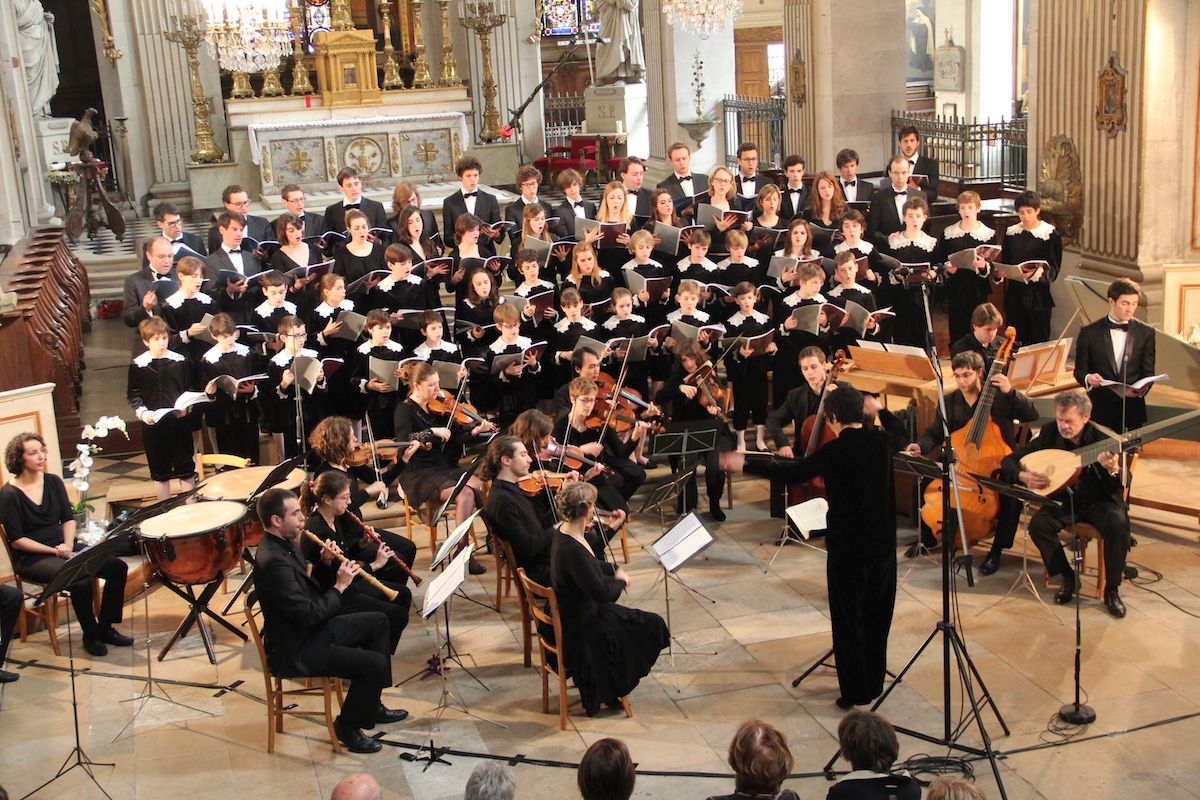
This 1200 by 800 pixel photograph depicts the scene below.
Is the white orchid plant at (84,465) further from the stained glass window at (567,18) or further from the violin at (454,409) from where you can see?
the stained glass window at (567,18)

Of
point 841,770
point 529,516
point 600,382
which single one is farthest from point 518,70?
point 841,770

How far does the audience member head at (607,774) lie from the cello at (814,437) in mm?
3187

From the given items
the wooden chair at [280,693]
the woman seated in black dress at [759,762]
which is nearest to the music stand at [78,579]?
the wooden chair at [280,693]

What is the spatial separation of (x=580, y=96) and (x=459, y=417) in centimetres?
1497

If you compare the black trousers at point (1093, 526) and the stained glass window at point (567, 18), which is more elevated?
the stained glass window at point (567, 18)

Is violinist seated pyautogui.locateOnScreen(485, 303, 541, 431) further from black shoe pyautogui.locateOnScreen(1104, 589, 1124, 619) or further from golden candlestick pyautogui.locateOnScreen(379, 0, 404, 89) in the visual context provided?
golden candlestick pyautogui.locateOnScreen(379, 0, 404, 89)

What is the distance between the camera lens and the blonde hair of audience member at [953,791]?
3.54 m

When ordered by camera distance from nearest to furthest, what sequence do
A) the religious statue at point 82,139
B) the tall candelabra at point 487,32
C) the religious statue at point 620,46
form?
the religious statue at point 82,139 < the religious statue at point 620,46 < the tall candelabra at point 487,32

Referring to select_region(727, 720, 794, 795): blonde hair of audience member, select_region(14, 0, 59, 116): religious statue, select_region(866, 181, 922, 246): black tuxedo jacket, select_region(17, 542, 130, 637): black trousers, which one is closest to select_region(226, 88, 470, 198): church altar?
select_region(14, 0, 59, 116): religious statue

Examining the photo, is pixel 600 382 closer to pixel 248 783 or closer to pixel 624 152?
pixel 248 783

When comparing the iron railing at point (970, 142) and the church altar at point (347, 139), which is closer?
the iron railing at point (970, 142)

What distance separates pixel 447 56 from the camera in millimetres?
17500

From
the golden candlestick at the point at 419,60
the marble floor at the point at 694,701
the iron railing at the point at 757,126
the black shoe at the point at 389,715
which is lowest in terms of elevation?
the marble floor at the point at 694,701

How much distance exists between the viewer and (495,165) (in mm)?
17562
